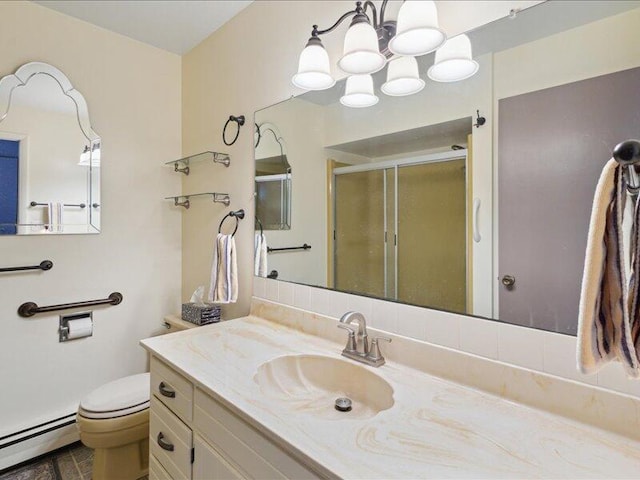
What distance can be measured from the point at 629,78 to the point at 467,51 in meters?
0.41

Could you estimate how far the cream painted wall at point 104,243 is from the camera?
1.73m

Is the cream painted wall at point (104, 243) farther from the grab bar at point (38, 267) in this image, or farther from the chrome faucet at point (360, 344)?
the chrome faucet at point (360, 344)

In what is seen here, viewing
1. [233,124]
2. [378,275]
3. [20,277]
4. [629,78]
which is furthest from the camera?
[233,124]

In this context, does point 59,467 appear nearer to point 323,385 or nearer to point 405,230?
point 323,385

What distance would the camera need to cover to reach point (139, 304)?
2.14 metres

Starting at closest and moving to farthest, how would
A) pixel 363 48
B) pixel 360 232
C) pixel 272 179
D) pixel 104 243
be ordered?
pixel 363 48 → pixel 360 232 → pixel 272 179 → pixel 104 243

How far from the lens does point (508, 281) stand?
3.18ft

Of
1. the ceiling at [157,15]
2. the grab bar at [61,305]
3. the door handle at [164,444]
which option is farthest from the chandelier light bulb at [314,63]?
the grab bar at [61,305]

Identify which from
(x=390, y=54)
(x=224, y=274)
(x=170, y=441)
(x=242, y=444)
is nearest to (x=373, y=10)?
(x=390, y=54)

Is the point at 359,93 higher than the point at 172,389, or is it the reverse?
the point at 359,93

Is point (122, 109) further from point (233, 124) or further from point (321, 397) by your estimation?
point (321, 397)

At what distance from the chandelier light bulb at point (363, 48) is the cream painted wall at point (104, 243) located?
1.53m

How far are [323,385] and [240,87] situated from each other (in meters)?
1.54

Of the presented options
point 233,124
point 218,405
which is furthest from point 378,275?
point 233,124
